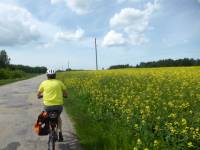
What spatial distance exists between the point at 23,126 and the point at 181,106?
205 inches

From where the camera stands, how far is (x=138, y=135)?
8938mm

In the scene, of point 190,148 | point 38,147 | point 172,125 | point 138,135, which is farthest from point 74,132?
point 190,148

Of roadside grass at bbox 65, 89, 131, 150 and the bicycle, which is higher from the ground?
the bicycle

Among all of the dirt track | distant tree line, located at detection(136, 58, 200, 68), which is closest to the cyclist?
the dirt track

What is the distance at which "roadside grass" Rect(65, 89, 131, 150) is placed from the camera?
9.01m

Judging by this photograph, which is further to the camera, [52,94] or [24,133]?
[24,133]

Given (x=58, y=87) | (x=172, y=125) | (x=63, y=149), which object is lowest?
(x=63, y=149)

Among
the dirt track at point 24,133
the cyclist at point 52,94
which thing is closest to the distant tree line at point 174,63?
the dirt track at point 24,133

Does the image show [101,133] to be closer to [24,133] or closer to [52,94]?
[52,94]

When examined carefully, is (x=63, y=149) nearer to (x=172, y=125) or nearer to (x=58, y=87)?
(x=58, y=87)

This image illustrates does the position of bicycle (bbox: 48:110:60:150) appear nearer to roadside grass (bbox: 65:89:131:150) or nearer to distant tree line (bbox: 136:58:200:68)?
roadside grass (bbox: 65:89:131:150)

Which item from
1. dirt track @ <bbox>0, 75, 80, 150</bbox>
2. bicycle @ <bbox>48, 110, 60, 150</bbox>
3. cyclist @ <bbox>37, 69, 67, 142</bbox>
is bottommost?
dirt track @ <bbox>0, 75, 80, 150</bbox>

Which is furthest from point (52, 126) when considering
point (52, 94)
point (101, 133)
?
point (101, 133)

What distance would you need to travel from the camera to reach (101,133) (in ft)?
34.6
